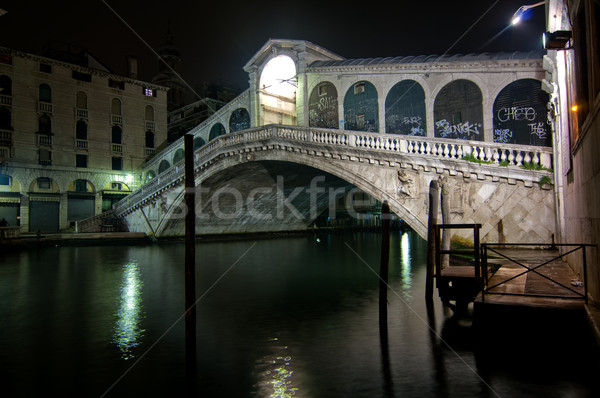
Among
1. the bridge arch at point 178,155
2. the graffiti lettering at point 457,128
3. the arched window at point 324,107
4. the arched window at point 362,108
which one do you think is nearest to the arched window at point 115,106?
the bridge arch at point 178,155

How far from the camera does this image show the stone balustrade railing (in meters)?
12.0

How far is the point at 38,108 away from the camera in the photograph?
93.0 ft

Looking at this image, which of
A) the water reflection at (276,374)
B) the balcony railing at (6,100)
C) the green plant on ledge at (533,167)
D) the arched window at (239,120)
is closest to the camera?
the water reflection at (276,374)

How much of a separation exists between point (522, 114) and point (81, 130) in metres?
28.4

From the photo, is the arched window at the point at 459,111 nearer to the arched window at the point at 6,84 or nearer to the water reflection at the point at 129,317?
the water reflection at the point at 129,317

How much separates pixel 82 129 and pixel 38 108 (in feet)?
10.2

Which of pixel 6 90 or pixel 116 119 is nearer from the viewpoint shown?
pixel 6 90

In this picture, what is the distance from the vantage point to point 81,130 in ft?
101

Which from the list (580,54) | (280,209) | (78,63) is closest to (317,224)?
(280,209)

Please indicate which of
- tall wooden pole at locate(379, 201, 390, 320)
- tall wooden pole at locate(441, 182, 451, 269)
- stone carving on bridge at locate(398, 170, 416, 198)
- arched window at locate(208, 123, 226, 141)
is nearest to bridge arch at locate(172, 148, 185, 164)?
arched window at locate(208, 123, 226, 141)

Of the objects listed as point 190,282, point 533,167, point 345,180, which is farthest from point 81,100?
point 533,167

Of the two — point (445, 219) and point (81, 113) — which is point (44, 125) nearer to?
point (81, 113)

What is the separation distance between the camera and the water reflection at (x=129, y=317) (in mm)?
7355

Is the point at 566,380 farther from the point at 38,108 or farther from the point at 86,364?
the point at 38,108
